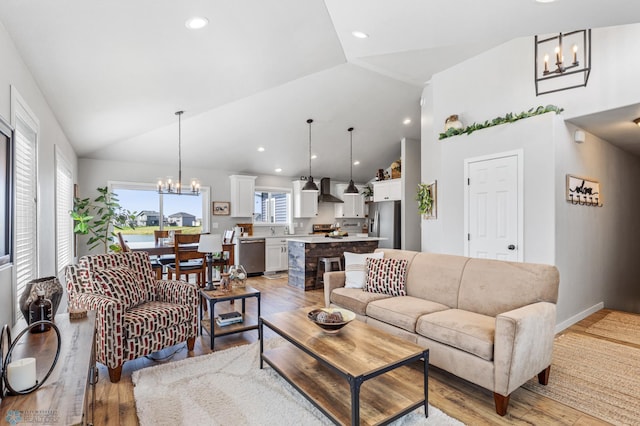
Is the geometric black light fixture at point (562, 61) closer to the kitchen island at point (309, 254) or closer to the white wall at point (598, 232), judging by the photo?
the white wall at point (598, 232)

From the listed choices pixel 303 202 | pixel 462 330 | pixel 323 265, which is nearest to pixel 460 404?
pixel 462 330

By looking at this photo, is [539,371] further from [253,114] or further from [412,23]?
[253,114]

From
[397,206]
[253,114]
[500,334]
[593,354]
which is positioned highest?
[253,114]

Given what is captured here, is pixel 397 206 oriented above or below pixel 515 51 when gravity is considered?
below

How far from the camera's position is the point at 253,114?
18.5 ft

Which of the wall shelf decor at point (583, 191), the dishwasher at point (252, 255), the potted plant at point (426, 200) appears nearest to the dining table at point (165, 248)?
the dishwasher at point (252, 255)

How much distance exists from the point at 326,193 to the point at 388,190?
66.9 inches

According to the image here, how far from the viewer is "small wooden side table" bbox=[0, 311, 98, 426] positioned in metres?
1.11

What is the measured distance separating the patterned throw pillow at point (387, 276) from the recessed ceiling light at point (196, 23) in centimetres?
263

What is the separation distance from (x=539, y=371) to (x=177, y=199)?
262 inches

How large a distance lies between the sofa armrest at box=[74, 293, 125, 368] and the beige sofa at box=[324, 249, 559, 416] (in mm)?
1980

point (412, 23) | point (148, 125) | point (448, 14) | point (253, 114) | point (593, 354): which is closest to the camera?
point (448, 14)

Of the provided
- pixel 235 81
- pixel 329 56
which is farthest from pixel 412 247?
pixel 235 81

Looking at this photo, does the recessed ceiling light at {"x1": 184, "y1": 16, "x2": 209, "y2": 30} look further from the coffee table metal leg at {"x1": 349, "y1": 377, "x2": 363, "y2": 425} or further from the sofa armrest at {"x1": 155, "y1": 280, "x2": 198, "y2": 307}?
the coffee table metal leg at {"x1": 349, "y1": 377, "x2": 363, "y2": 425}
